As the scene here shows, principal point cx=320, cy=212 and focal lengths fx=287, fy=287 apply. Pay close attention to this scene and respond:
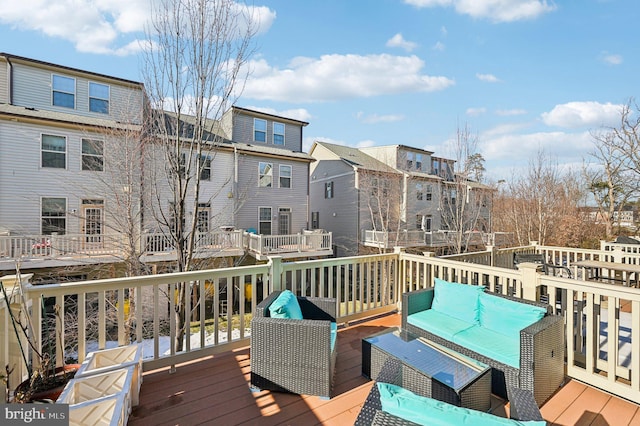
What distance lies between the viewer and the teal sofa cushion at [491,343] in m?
2.51

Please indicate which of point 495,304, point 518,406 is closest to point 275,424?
point 518,406

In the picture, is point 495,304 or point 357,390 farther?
point 495,304

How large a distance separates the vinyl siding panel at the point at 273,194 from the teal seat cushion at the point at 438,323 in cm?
1002

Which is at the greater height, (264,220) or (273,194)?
(273,194)

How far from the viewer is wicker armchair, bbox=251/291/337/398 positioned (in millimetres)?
2490

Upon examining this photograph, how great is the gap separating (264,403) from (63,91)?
45.3 feet

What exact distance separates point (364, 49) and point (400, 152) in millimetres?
11246

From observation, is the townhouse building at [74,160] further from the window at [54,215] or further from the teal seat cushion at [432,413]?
the teal seat cushion at [432,413]

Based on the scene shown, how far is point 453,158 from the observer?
11414mm

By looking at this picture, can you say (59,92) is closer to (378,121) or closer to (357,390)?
(378,121)

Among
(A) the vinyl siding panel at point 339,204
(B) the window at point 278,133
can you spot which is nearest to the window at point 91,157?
(B) the window at point 278,133

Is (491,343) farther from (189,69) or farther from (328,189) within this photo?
(328,189)

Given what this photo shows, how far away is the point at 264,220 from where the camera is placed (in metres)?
13.9

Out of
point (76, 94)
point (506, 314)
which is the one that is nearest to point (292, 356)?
point (506, 314)
